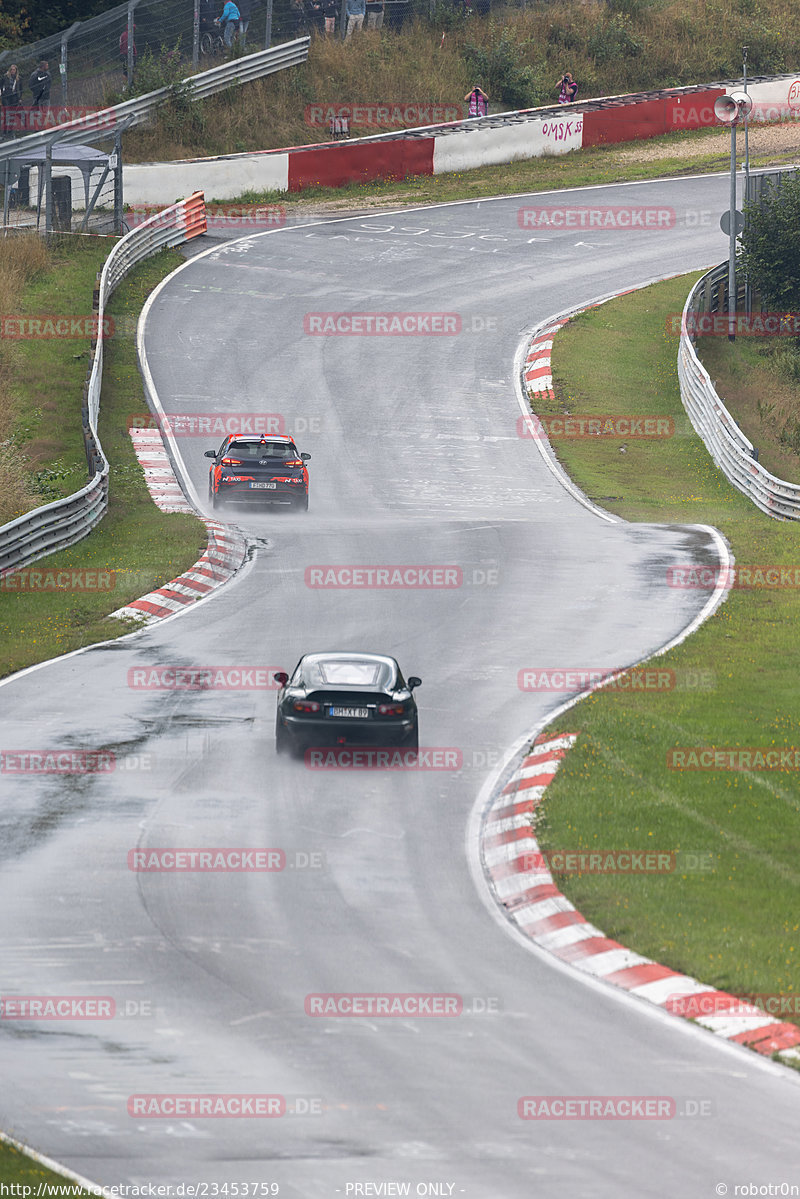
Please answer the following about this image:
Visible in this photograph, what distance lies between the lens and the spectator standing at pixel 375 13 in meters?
66.7

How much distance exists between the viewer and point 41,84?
5109 centimetres

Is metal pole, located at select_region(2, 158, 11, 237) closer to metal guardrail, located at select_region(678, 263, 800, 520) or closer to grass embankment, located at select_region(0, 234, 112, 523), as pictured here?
grass embankment, located at select_region(0, 234, 112, 523)

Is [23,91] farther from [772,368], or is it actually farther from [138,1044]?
[138,1044]

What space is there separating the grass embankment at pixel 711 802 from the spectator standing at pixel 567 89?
40.6m

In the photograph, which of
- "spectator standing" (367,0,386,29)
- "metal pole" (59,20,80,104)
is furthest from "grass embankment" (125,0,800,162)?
"metal pole" (59,20,80,104)

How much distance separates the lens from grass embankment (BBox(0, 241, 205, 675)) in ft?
76.2

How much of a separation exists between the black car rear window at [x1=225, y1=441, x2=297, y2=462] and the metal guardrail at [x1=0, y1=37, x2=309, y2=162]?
2114 centimetres

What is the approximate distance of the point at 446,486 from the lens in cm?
3434

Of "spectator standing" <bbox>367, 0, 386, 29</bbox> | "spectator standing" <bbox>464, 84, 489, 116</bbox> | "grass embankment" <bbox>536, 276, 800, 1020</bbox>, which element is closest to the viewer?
"grass embankment" <bbox>536, 276, 800, 1020</bbox>

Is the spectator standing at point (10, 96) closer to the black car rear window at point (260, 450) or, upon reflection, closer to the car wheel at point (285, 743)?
the black car rear window at point (260, 450)

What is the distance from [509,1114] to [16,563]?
60.7 feet

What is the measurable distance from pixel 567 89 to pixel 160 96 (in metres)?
18.8

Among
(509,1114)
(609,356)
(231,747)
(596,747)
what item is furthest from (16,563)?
(609,356)

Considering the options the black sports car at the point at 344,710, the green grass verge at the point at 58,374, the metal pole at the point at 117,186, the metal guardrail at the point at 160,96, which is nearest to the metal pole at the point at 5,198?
the metal guardrail at the point at 160,96
